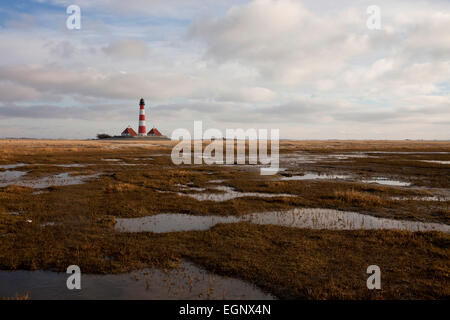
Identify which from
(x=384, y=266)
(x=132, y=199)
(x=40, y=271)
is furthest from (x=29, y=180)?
(x=384, y=266)

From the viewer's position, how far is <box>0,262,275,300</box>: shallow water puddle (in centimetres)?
760

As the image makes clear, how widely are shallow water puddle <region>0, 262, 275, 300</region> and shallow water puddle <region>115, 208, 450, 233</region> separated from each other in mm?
4179

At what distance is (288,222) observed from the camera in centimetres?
1409

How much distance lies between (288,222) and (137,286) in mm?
8144

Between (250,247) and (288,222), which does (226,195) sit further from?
(250,247)

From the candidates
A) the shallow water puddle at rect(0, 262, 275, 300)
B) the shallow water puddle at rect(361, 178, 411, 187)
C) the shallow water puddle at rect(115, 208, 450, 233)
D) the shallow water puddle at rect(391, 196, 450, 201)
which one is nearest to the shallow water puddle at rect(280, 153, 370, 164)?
the shallow water puddle at rect(361, 178, 411, 187)

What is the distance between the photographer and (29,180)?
2589 cm

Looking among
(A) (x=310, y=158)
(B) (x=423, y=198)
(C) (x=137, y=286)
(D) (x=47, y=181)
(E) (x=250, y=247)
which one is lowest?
(C) (x=137, y=286)

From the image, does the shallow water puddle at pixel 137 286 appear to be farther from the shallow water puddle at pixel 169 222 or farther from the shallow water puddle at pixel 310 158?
the shallow water puddle at pixel 310 158

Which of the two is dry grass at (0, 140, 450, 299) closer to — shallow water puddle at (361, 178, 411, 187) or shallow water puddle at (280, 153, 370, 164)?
shallow water puddle at (361, 178, 411, 187)

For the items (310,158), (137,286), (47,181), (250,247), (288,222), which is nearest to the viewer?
(137,286)

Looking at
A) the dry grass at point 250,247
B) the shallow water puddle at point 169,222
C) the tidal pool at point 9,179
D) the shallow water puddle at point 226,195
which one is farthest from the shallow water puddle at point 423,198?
the tidal pool at point 9,179

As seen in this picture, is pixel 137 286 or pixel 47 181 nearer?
pixel 137 286

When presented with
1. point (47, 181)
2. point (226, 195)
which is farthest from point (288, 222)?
point (47, 181)
